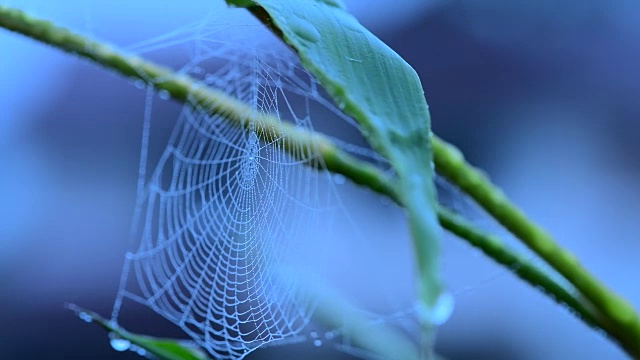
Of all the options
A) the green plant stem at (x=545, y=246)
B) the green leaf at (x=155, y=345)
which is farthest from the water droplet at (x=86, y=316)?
the green plant stem at (x=545, y=246)

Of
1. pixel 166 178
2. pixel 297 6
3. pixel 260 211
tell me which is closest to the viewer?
pixel 297 6

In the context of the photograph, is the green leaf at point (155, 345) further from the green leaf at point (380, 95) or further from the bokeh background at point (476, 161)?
the bokeh background at point (476, 161)

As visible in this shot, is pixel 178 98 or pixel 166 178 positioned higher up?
pixel 166 178

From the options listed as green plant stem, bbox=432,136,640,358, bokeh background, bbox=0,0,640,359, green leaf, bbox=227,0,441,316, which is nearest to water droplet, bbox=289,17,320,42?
green leaf, bbox=227,0,441,316

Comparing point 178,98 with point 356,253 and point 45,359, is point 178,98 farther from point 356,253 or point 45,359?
point 45,359

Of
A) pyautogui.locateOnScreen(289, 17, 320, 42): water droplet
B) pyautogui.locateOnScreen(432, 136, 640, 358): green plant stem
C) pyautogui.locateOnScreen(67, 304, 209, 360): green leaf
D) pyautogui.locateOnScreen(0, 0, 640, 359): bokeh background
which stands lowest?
pyautogui.locateOnScreen(67, 304, 209, 360): green leaf

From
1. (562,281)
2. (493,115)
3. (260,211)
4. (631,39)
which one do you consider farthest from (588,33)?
(562,281)

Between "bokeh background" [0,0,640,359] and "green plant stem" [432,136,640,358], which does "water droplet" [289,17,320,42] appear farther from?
"bokeh background" [0,0,640,359]
